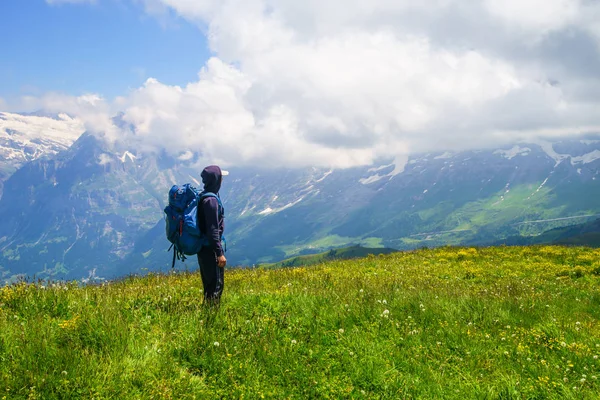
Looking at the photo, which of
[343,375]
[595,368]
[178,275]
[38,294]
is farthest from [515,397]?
[178,275]

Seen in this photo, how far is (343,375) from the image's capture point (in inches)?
257

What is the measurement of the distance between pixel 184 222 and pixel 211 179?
119 centimetres

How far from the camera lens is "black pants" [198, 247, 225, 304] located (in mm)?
8796

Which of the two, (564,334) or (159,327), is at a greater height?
(159,327)

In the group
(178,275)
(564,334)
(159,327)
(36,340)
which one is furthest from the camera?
(178,275)

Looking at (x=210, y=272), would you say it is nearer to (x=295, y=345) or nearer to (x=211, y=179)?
(x=211, y=179)

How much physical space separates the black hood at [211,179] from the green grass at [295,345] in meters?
2.64

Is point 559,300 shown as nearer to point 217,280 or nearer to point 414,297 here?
point 414,297

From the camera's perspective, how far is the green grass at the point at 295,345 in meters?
5.69

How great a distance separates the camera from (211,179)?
8.94 metres

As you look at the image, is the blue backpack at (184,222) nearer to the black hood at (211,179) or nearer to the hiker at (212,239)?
the hiker at (212,239)

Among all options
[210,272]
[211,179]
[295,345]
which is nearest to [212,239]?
[210,272]

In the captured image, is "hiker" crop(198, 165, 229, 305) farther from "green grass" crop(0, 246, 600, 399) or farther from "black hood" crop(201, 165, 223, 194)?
"green grass" crop(0, 246, 600, 399)

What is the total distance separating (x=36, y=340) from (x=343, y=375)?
4822 millimetres
